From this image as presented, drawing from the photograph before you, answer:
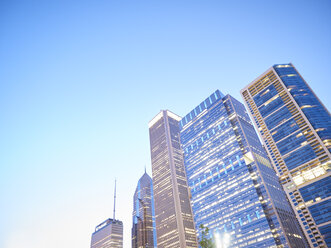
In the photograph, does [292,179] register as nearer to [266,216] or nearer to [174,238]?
[266,216]

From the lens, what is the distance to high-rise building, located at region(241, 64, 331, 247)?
410 feet

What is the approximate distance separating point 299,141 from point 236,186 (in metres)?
47.1

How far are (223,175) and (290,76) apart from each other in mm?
85802

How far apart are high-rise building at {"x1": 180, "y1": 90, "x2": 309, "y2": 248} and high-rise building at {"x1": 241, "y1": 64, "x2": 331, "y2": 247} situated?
30.9 ft

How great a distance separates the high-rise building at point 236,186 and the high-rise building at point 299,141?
942cm

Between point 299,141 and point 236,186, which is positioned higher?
point 299,141

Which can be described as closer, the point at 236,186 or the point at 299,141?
the point at 299,141

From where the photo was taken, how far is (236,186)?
5906 inches

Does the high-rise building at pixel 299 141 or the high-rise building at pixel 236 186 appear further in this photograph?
the high-rise building at pixel 236 186

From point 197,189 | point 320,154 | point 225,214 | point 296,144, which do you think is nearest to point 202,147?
point 197,189

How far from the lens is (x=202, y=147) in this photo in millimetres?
191250

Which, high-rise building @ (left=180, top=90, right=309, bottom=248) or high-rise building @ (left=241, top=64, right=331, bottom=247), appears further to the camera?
high-rise building @ (left=180, top=90, right=309, bottom=248)

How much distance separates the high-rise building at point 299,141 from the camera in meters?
125

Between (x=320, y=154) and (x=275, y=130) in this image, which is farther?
(x=275, y=130)
